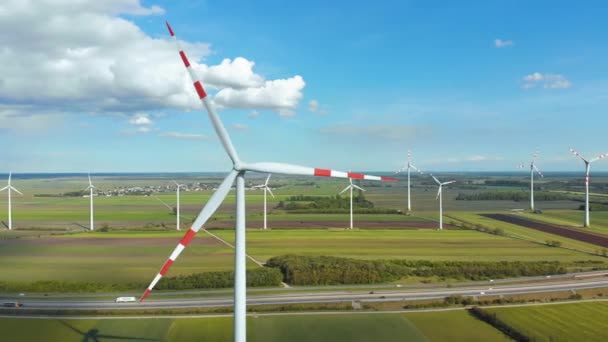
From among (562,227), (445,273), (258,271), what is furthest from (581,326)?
(562,227)

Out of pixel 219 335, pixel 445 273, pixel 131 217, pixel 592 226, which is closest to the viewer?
pixel 219 335

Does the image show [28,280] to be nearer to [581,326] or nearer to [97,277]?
[97,277]

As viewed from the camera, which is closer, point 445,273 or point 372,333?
point 372,333

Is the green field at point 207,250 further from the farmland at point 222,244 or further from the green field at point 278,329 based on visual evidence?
the green field at point 278,329

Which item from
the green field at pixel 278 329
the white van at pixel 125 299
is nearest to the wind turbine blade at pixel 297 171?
the green field at pixel 278 329

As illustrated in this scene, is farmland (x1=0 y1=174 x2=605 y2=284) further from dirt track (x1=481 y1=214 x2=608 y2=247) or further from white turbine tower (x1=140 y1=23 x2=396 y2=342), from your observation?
white turbine tower (x1=140 y1=23 x2=396 y2=342)

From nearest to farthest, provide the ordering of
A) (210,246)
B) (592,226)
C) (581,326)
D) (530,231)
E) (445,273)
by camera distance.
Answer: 1. (581,326)
2. (445,273)
3. (210,246)
4. (530,231)
5. (592,226)

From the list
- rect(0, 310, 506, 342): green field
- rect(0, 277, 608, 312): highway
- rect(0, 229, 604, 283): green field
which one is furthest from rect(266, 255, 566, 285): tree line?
rect(0, 310, 506, 342): green field
